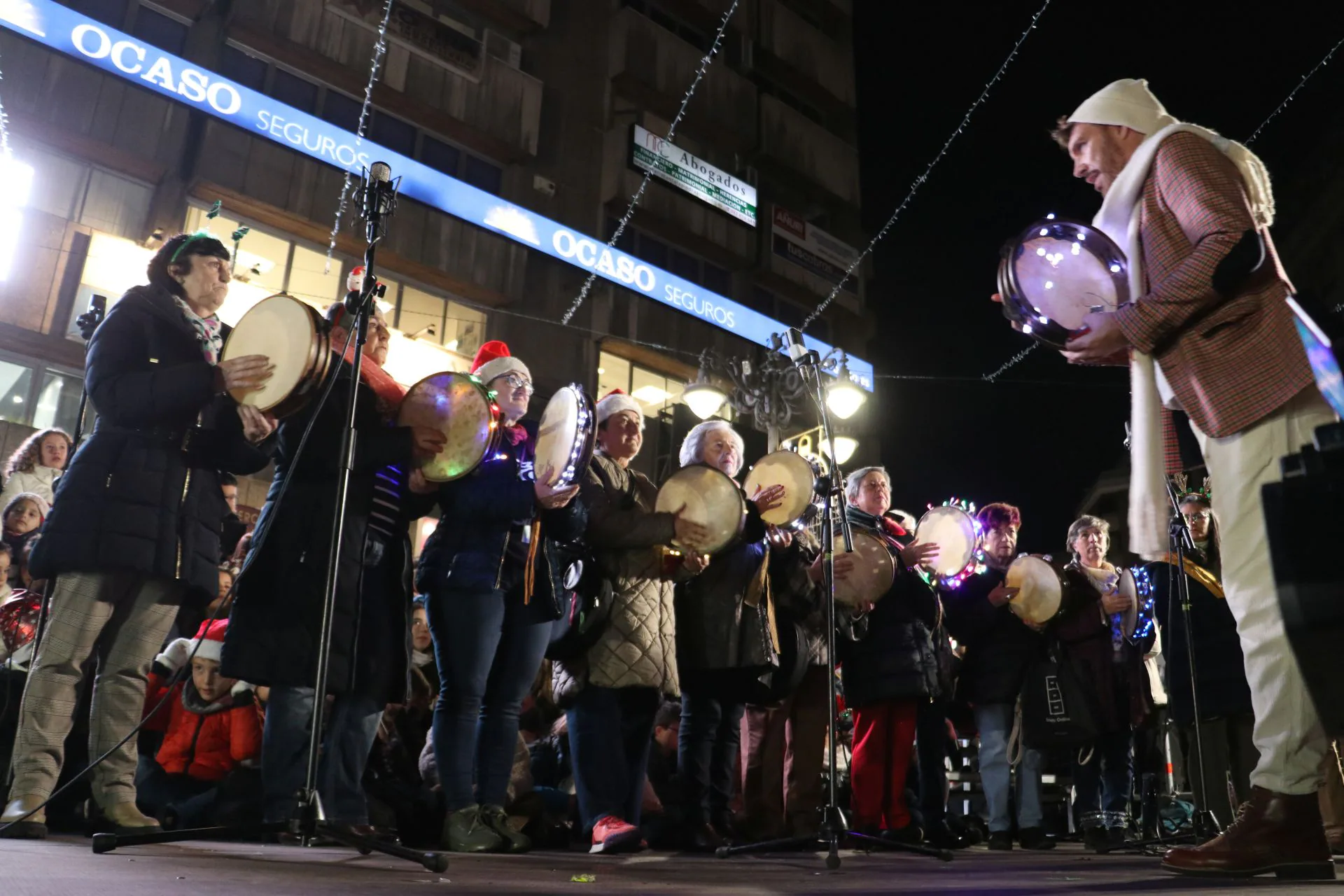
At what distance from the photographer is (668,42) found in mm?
22203

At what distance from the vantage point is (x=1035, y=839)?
520cm

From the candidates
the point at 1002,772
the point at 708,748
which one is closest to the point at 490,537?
the point at 708,748

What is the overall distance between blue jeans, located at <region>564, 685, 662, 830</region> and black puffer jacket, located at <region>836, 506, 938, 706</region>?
1.42 metres

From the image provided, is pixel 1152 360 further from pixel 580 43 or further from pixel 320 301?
pixel 580 43

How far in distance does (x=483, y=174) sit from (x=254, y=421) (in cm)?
1662

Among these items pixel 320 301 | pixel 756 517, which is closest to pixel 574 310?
pixel 320 301

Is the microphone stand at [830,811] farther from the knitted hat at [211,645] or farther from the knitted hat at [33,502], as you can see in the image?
the knitted hat at [33,502]

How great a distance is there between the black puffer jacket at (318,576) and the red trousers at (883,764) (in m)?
2.52

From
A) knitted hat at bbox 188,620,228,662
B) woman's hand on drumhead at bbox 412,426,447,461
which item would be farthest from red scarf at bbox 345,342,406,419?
knitted hat at bbox 188,620,228,662

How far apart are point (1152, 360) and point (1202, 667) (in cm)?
322

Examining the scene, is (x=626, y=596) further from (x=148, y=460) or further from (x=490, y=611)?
(x=148, y=460)

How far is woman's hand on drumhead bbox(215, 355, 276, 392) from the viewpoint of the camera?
3109 mm

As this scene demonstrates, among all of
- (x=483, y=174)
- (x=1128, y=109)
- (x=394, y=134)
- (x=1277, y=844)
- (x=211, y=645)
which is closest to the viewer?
(x=1277, y=844)

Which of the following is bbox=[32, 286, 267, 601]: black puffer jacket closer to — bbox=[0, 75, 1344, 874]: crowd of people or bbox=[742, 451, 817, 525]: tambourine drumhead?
bbox=[0, 75, 1344, 874]: crowd of people
